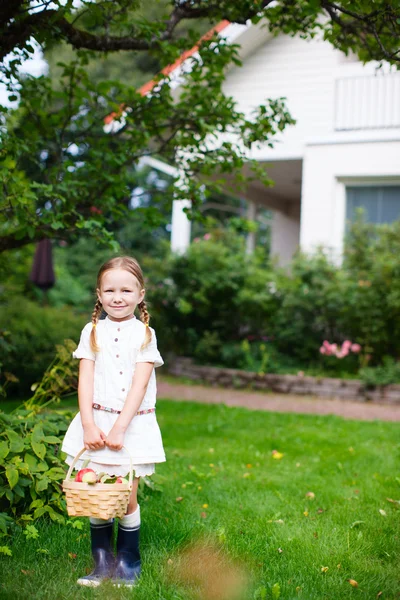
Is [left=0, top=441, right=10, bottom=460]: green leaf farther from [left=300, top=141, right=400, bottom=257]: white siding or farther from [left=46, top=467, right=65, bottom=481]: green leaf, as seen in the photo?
[left=300, top=141, right=400, bottom=257]: white siding

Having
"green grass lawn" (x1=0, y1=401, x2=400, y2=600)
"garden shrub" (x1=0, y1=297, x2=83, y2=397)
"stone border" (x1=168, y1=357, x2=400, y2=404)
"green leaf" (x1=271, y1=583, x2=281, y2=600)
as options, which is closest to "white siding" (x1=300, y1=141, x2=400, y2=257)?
"stone border" (x1=168, y1=357, x2=400, y2=404)

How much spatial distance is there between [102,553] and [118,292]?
3.68 ft

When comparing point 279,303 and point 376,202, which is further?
point 376,202

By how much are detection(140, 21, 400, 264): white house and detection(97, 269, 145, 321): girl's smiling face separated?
6877 mm

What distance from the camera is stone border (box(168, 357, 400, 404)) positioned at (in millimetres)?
7629

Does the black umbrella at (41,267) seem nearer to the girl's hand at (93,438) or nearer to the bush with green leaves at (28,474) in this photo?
the bush with green leaves at (28,474)

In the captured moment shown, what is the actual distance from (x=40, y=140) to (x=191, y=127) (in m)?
1.13

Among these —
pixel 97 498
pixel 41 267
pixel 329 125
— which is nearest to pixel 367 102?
pixel 329 125

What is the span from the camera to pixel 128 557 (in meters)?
2.71

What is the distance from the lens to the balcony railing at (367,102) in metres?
9.95

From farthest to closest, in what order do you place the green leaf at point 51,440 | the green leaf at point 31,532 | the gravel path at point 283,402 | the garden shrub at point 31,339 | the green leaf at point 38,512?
the gravel path at point 283,402 < the garden shrub at point 31,339 < the green leaf at point 51,440 < the green leaf at point 38,512 < the green leaf at point 31,532

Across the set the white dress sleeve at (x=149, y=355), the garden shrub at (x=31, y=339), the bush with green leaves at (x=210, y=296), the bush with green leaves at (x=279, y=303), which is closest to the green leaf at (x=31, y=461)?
the white dress sleeve at (x=149, y=355)

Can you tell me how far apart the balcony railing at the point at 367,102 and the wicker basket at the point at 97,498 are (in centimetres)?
890

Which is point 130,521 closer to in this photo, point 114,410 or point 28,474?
point 114,410
